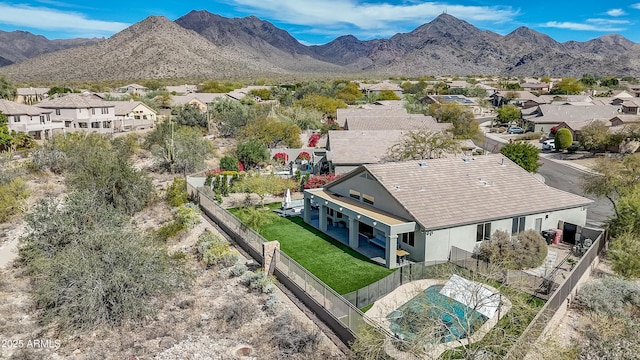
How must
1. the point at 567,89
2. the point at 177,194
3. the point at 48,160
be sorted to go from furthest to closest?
the point at 567,89 → the point at 48,160 → the point at 177,194

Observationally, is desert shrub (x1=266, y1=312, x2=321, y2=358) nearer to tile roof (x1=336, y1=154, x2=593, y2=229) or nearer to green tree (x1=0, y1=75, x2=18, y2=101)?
tile roof (x1=336, y1=154, x2=593, y2=229)

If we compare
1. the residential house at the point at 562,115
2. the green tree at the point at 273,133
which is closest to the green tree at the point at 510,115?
the residential house at the point at 562,115

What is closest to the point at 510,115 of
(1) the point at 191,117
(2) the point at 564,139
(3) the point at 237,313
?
(2) the point at 564,139

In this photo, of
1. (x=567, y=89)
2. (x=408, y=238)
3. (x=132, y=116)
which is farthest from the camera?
(x=567, y=89)

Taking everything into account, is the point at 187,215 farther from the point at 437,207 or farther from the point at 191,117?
the point at 191,117

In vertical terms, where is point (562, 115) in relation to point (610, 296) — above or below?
above

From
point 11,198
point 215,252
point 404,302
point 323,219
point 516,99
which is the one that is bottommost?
point 404,302

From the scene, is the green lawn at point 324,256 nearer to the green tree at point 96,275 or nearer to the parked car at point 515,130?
the green tree at point 96,275

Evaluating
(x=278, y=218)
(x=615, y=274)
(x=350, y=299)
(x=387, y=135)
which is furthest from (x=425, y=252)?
(x=387, y=135)
